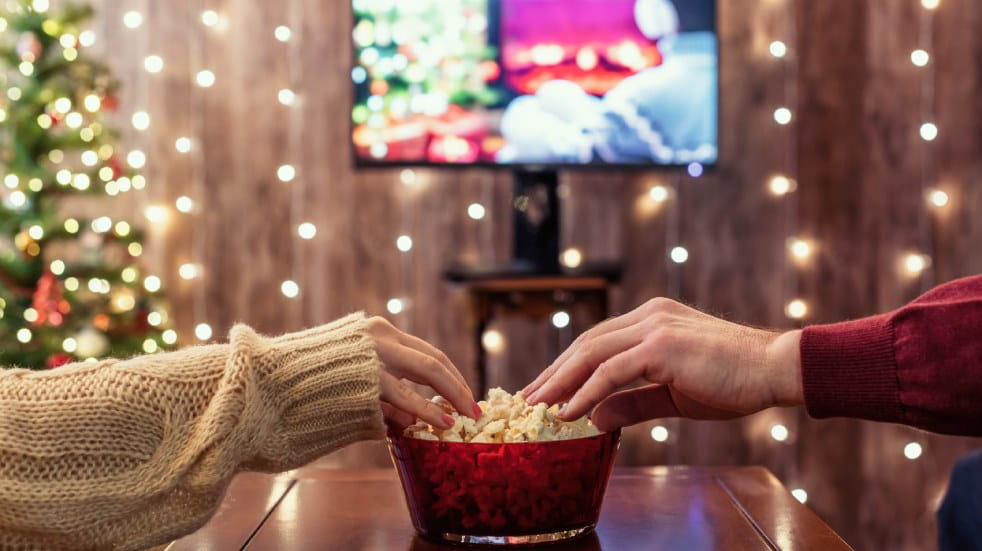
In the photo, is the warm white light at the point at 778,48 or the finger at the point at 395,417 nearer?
the finger at the point at 395,417

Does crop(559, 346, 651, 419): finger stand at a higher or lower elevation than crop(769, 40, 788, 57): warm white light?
lower

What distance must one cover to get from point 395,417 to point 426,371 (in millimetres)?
52

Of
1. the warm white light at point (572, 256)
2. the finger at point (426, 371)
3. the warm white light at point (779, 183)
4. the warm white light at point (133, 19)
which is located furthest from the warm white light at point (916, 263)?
the finger at point (426, 371)

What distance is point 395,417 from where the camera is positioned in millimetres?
996

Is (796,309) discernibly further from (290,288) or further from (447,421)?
(447,421)

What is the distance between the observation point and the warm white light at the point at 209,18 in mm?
3391

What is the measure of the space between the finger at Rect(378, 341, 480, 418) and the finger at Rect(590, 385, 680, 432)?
4.9 inches

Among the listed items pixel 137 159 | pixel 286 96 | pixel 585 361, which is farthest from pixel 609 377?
pixel 137 159

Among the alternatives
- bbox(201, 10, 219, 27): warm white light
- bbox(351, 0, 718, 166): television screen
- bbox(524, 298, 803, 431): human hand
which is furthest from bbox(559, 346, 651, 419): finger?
bbox(201, 10, 219, 27): warm white light

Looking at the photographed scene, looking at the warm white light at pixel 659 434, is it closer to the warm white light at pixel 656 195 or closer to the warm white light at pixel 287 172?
the warm white light at pixel 656 195

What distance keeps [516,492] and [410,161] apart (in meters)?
2.10

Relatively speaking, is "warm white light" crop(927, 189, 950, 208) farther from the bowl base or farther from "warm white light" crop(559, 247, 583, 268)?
the bowl base

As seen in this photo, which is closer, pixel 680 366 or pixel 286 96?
pixel 680 366

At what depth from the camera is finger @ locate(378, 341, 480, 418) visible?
3.28 feet
